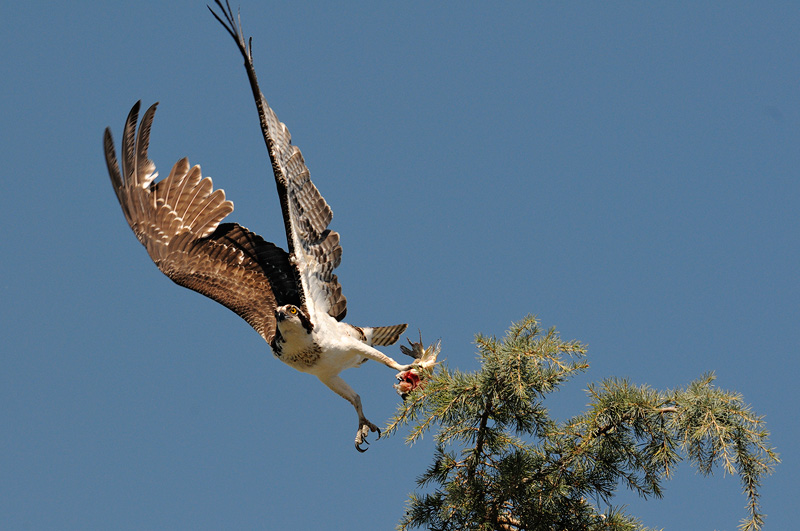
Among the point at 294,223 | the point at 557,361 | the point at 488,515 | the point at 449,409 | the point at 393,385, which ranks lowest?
the point at 488,515

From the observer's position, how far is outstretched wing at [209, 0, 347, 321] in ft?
21.6

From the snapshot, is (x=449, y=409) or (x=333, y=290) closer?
(x=449, y=409)

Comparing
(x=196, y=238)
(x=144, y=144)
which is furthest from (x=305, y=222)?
(x=144, y=144)

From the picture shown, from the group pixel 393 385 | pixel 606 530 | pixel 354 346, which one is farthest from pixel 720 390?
pixel 354 346

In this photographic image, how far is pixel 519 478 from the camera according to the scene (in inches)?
187

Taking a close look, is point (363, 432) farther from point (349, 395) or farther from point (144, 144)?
point (144, 144)

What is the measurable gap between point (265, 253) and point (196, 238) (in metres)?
1.02

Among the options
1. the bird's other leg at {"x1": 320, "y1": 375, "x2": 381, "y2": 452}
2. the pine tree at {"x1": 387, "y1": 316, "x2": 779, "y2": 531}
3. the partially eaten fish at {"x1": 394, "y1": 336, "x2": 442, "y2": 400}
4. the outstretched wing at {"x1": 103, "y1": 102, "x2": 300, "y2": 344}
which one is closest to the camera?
the pine tree at {"x1": 387, "y1": 316, "x2": 779, "y2": 531}

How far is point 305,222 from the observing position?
7188mm

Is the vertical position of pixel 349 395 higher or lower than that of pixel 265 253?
lower

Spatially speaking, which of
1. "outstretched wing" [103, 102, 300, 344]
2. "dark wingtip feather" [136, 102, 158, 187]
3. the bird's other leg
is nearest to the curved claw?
the bird's other leg

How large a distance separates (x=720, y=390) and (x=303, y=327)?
11.6ft

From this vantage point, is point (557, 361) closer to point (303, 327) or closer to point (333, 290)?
point (303, 327)

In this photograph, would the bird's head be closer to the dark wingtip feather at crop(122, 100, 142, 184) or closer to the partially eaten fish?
the partially eaten fish
